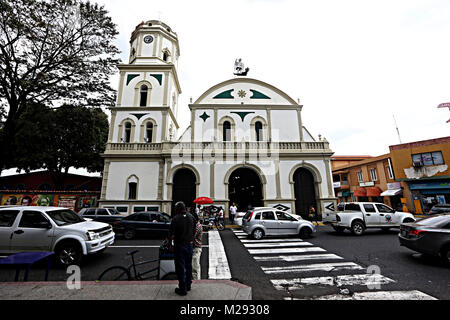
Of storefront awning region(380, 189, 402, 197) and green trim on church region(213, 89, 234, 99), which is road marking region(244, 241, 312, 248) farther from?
storefront awning region(380, 189, 402, 197)

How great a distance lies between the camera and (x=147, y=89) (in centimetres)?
2073

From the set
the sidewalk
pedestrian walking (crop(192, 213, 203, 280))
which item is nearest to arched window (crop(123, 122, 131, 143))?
the sidewalk

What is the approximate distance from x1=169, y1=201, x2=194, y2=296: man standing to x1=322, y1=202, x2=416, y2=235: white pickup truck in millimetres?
10474

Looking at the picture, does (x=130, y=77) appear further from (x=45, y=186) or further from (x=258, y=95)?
(x=45, y=186)

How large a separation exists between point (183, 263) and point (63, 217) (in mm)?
6032

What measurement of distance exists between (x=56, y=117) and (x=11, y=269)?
468 inches

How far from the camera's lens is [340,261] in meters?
6.55

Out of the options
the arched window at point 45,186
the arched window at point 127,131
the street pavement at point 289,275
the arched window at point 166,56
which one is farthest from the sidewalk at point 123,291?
the arched window at point 45,186

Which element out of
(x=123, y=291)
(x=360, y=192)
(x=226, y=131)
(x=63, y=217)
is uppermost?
(x=226, y=131)

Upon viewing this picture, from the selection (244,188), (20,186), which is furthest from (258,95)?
(20,186)

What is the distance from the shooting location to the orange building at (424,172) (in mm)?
20891

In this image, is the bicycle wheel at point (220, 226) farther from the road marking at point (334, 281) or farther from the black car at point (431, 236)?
the black car at point (431, 236)

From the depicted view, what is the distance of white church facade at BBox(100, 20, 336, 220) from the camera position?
17312 mm
